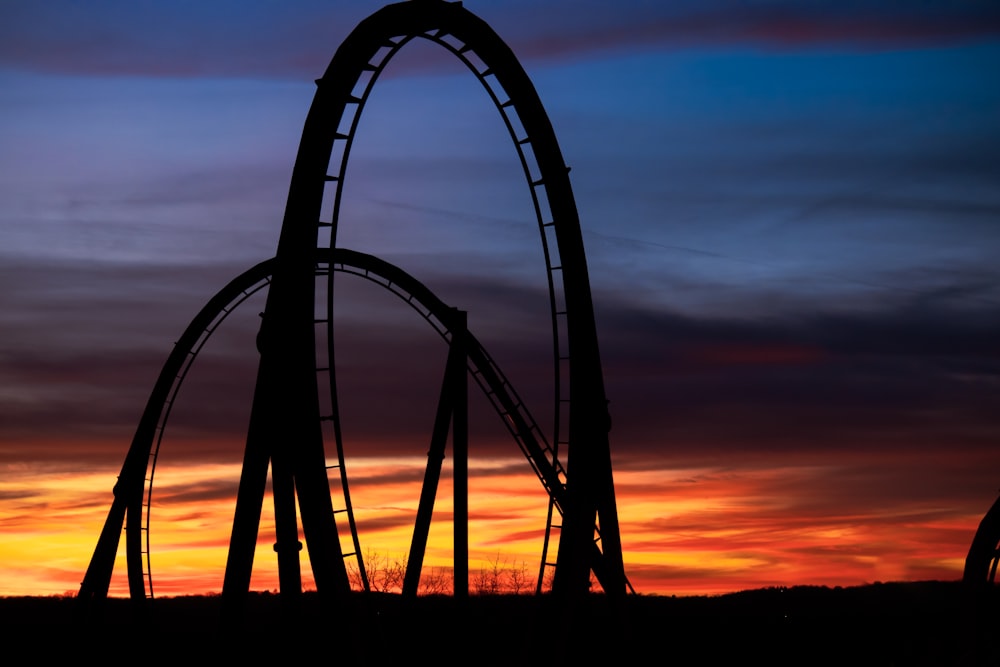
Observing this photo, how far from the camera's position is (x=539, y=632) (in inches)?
848

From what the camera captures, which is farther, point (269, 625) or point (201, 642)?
point (269, 625)

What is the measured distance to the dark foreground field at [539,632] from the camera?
2017 centimetres

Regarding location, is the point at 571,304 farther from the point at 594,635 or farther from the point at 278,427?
the point at 594,635

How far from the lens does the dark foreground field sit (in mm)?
20172

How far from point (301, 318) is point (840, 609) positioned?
78.2 ft

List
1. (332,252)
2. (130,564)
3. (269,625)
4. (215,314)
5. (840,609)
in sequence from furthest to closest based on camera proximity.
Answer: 1. (840,609)
2. (269,625)
3. (130,564)
4. (215,314)
5. (332,252)

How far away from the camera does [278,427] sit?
19.3 m

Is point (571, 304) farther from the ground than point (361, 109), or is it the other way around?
point (361, 109)

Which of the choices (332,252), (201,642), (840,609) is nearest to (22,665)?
(201,642)

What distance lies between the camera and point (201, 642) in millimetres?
29234

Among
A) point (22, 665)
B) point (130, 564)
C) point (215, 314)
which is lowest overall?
point (22, 665)

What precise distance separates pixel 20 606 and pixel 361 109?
81.7 ft

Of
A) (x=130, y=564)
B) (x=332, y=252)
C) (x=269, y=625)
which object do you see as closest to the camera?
(x=332, y=252)

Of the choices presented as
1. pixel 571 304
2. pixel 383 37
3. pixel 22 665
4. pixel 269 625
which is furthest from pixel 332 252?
pixel 269 625
